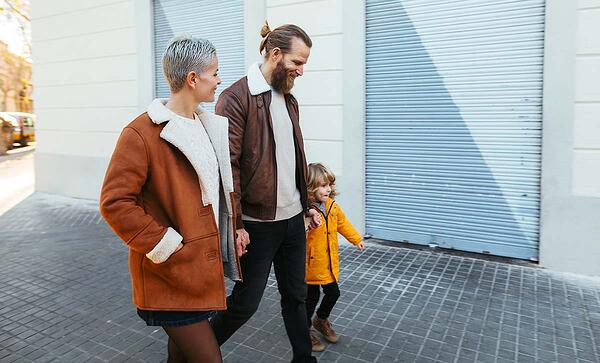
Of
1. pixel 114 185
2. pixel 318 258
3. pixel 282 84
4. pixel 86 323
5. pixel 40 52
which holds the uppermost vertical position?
pixel 40 52

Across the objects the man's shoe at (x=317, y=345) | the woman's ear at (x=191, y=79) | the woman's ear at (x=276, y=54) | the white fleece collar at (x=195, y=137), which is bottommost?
the man's shoe at (x=317, y=345)

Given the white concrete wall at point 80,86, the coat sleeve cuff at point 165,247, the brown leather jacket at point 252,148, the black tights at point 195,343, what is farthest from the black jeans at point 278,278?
the white concrete wall at point 80,86

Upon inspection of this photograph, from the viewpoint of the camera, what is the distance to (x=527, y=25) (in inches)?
199

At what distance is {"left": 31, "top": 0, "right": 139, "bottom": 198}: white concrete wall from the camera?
8.74m

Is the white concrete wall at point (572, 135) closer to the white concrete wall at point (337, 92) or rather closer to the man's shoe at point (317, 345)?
the white concrete wall at point (337, 92)

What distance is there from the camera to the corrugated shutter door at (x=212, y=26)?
7348 millimetres

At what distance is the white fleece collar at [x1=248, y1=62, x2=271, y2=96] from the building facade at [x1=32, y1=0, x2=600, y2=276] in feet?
11.0

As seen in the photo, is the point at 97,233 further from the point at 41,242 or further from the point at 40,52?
the point at 40,52

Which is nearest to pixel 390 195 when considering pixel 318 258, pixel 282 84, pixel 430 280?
pixel 430 280

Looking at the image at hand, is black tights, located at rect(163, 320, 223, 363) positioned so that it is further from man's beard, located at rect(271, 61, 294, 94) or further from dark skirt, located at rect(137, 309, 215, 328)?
man's beard, located at rect(271, 61, 294, 94)

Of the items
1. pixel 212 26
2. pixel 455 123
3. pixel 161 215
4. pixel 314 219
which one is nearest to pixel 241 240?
pixel 161 215

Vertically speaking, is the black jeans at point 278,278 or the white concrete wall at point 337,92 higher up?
the white concrete wall at point 337,92

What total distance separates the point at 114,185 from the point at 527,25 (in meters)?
4.59

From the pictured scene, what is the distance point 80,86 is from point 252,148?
25.9 feet
